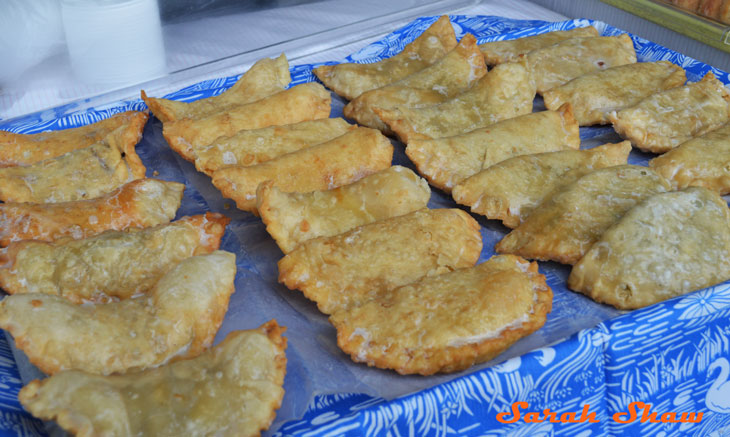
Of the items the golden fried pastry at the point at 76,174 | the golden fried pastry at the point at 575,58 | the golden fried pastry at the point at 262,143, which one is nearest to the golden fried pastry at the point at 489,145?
the golden fried pastry at the point at 262,143

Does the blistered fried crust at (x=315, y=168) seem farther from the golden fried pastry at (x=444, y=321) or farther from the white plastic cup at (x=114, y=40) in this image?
the white plastic cup at (x=114, y=40)

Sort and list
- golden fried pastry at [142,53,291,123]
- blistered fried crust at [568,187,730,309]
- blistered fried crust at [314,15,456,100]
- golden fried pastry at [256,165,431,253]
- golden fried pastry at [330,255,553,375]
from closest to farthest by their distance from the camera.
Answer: golden fried pastry at [330,255,553,375], blistered fried crust at [568,187,730,309], golden fried pastry at [256,165,431,253], golden fried pastry at [142,53,291,123], blistered fried crust at [314,15,456,100]

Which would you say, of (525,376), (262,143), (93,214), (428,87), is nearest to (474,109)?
(428,87)

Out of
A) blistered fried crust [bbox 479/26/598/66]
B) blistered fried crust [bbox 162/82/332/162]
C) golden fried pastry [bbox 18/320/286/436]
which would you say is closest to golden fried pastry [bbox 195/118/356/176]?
blistered fried crust [bbox 162/82/332/162]

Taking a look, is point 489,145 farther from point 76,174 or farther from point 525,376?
point 76,174

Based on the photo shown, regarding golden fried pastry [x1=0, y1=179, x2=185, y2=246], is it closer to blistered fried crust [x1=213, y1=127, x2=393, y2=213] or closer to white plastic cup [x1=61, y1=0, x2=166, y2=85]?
blistered fried crust [x1=213, y1=127, x2=393, y2=213]
